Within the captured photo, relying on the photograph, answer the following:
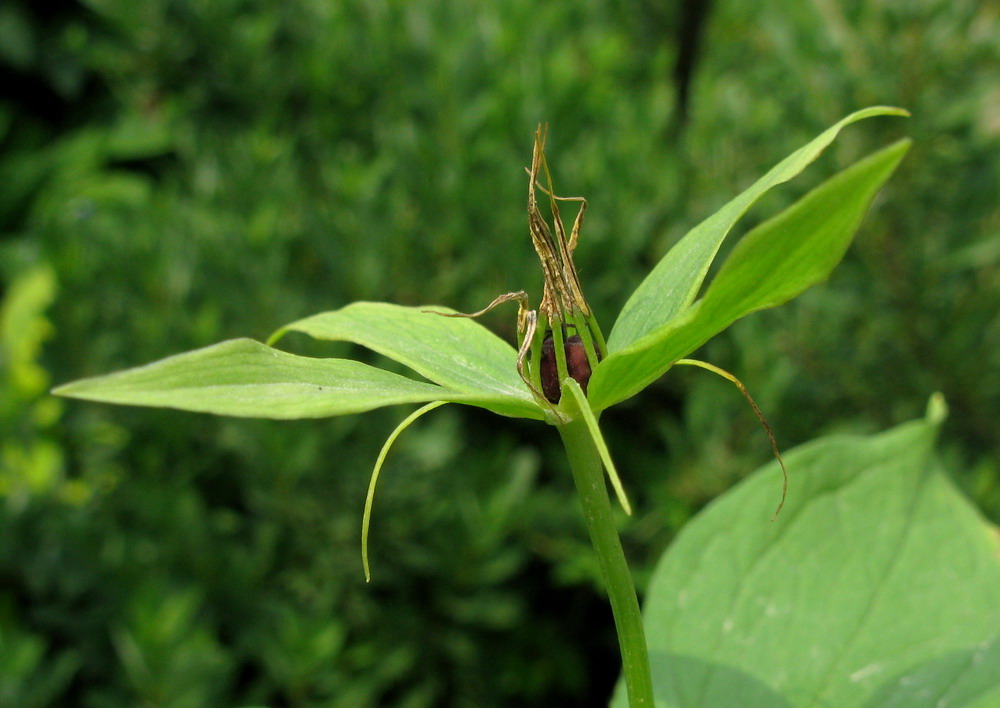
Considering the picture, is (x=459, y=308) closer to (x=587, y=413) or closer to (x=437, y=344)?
(x=437, y=344)

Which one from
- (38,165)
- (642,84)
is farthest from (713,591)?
(38,165)

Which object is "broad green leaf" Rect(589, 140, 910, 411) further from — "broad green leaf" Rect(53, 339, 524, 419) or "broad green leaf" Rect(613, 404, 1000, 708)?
"broad green leaf" Rect(613, 404, 1000, 708)

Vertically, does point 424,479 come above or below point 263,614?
above

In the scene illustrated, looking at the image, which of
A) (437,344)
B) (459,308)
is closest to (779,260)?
(437,344)

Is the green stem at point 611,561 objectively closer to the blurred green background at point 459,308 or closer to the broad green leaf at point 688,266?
the broad green leaf at point 688,266

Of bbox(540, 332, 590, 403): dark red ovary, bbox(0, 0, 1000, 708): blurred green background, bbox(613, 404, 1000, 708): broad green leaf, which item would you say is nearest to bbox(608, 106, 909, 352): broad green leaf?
bbox(540, 332, 590, 403): dark red ovary

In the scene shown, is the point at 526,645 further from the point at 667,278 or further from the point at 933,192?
the point at 667,278
